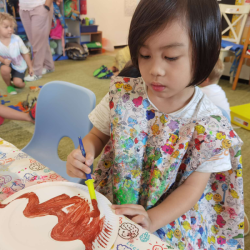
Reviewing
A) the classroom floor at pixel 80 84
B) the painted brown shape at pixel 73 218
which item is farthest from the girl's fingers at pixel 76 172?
the classroom floor at pixel 80 84

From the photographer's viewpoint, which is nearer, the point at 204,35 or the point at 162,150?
the point at 204,35

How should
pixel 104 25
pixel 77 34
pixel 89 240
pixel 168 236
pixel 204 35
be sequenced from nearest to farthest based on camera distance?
pixel 89 240 < pixel 204 35 < pixel 168 236 < pixel 77 34 < pixel 104 25

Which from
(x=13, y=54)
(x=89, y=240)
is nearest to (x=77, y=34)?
(x=13, y=54)

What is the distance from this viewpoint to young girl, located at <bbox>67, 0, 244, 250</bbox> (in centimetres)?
53

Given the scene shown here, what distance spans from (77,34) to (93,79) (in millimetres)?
1641

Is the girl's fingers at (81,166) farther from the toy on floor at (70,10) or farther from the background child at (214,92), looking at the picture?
the toy on floor at (70,10)

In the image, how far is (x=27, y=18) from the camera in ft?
9.98

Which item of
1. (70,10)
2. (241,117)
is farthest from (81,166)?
(70,10)

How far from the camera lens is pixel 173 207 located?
624 mm

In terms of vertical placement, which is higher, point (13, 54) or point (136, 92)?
point (136, 92)

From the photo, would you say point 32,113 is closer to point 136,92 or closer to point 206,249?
point 136,92

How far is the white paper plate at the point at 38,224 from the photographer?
0.40 meters

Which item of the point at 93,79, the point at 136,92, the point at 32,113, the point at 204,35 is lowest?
the point at 93,79

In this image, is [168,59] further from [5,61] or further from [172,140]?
[5,61]
